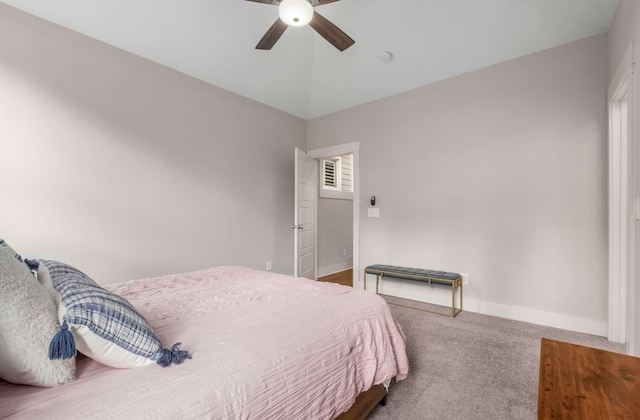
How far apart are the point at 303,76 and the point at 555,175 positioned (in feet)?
10.5

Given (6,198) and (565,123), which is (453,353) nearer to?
(565,123)

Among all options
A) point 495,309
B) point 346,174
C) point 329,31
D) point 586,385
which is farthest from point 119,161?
point 346,174

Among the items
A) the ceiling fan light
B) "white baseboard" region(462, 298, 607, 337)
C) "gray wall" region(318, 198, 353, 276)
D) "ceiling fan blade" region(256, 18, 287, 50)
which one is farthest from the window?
the ceiling fan light

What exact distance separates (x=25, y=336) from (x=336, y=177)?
5449 millimetres

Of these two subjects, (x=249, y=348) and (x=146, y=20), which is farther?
(x=146, y=20)


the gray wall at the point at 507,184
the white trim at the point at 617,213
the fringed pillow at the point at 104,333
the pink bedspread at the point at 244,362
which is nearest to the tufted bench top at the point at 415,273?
the gray wall at the point at 507,184

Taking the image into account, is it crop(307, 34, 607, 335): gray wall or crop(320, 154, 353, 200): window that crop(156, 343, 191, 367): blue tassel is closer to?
crop(307, 34, 607, 335): gray wall

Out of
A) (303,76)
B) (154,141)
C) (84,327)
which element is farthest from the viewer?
(303,76)

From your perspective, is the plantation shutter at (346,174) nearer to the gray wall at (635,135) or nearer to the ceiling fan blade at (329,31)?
the ceiling fan blade at (329,31)

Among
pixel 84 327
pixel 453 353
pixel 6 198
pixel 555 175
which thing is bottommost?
pixel 453 353

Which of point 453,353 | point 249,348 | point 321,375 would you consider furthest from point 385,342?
point 453,353

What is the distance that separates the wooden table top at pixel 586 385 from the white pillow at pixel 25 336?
1.27 m

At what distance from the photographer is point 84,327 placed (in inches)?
34.6

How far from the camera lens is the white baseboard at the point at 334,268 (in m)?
5.24
